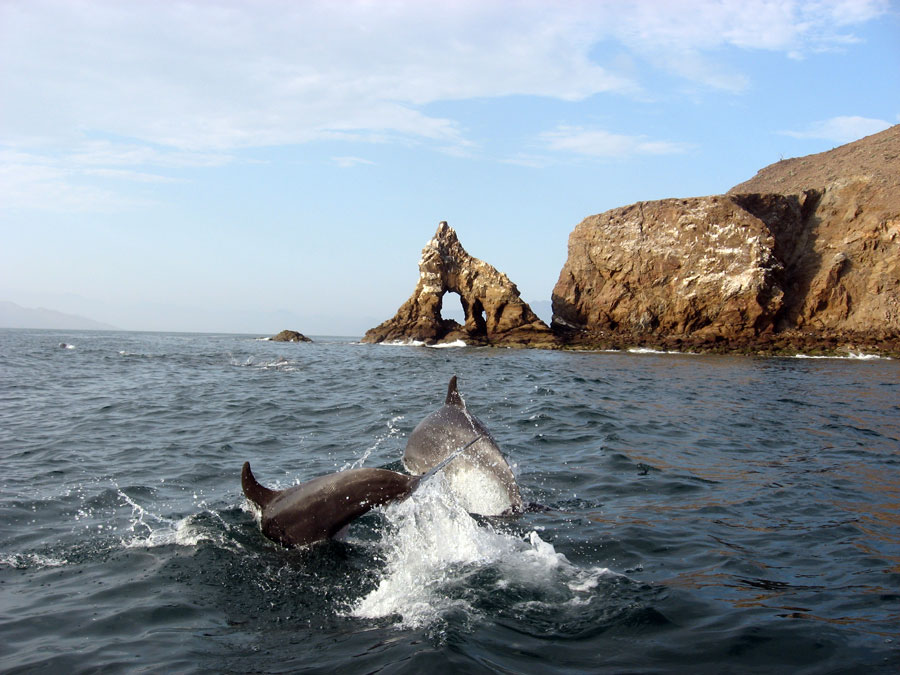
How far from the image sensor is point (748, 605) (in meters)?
4.87

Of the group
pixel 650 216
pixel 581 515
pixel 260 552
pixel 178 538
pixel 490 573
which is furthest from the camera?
pixel 650 216

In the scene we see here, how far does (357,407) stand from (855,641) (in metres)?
12.5

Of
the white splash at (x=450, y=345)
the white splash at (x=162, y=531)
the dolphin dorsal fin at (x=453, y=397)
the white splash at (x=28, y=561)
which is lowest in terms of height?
the white splash at (x=28, y=561)

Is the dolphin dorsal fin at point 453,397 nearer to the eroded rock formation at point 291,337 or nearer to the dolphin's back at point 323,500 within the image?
the dolphin's back at point 323,500

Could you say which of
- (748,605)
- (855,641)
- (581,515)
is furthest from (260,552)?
(855,641)

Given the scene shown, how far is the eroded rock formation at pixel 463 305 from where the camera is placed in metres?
51.3

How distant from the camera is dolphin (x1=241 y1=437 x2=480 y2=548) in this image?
5465 millimetres

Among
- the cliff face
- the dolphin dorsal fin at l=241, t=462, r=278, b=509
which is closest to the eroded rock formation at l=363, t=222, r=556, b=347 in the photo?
the cliff face

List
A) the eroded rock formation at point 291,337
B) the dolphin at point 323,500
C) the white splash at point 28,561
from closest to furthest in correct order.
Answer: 1. the dolphin at point 323,500
2. the white splash at point 28,561
3. the eroded rock formation at point 291,337

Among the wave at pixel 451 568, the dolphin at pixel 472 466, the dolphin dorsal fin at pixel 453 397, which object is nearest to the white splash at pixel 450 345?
the dolphin dorsal fin at pixel 453 397

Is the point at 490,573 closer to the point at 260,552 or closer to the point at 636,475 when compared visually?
the point at 260,552

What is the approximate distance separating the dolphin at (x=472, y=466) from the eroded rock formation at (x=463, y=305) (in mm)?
41518

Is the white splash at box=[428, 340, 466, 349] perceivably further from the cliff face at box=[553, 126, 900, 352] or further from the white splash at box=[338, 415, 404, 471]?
the white splash at box=[338, 415, 404, 471]

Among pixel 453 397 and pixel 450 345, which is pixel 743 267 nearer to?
pixel 450 345
